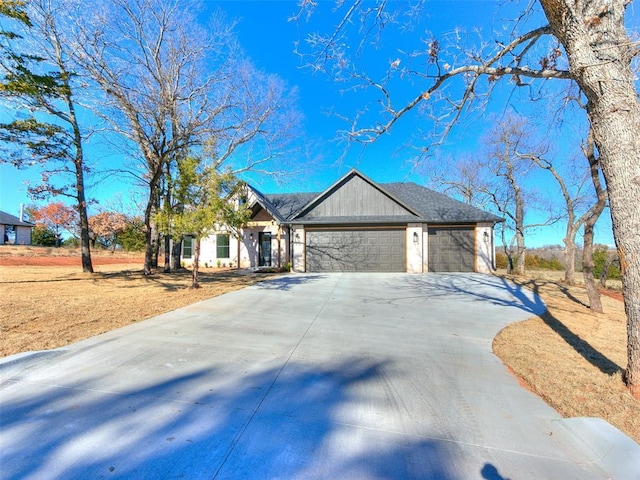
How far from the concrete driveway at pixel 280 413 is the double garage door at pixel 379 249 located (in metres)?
10.2

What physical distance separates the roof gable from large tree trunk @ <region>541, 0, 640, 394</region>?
1232 cm

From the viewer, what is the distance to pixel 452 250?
15.5 m

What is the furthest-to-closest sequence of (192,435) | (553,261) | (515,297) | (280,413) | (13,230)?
(13,230) → (553,261) → (515,297) → (280,413) → (192,435)

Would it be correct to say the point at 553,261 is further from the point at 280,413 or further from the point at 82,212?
the point at 82,212

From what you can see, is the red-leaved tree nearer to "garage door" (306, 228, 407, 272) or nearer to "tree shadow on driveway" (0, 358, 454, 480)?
"garage door" (306, 228, 407, 272)

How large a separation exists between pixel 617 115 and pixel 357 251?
1230cm

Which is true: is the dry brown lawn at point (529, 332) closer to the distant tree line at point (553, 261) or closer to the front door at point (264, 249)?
the front door at point (264, 249)

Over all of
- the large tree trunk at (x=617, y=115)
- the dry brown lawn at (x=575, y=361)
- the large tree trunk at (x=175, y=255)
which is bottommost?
the dry brown lawn at (x=575, y=361)

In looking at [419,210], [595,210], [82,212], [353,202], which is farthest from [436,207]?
[82,212]

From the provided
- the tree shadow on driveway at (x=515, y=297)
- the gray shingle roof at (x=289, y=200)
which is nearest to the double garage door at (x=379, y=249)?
the tree shadow on driveway at (x=515, y=297)

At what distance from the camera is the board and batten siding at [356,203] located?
15805 mm

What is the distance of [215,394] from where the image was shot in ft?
9.32

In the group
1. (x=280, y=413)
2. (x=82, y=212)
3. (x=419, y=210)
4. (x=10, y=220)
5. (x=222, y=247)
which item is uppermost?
(x=10, y=220)

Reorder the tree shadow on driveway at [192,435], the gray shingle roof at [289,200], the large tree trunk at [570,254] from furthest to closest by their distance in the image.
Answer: the gray shingle roof at [289,200]
the large tree trunk at [570,254]
the tree shadow on driveway at [192,435]
